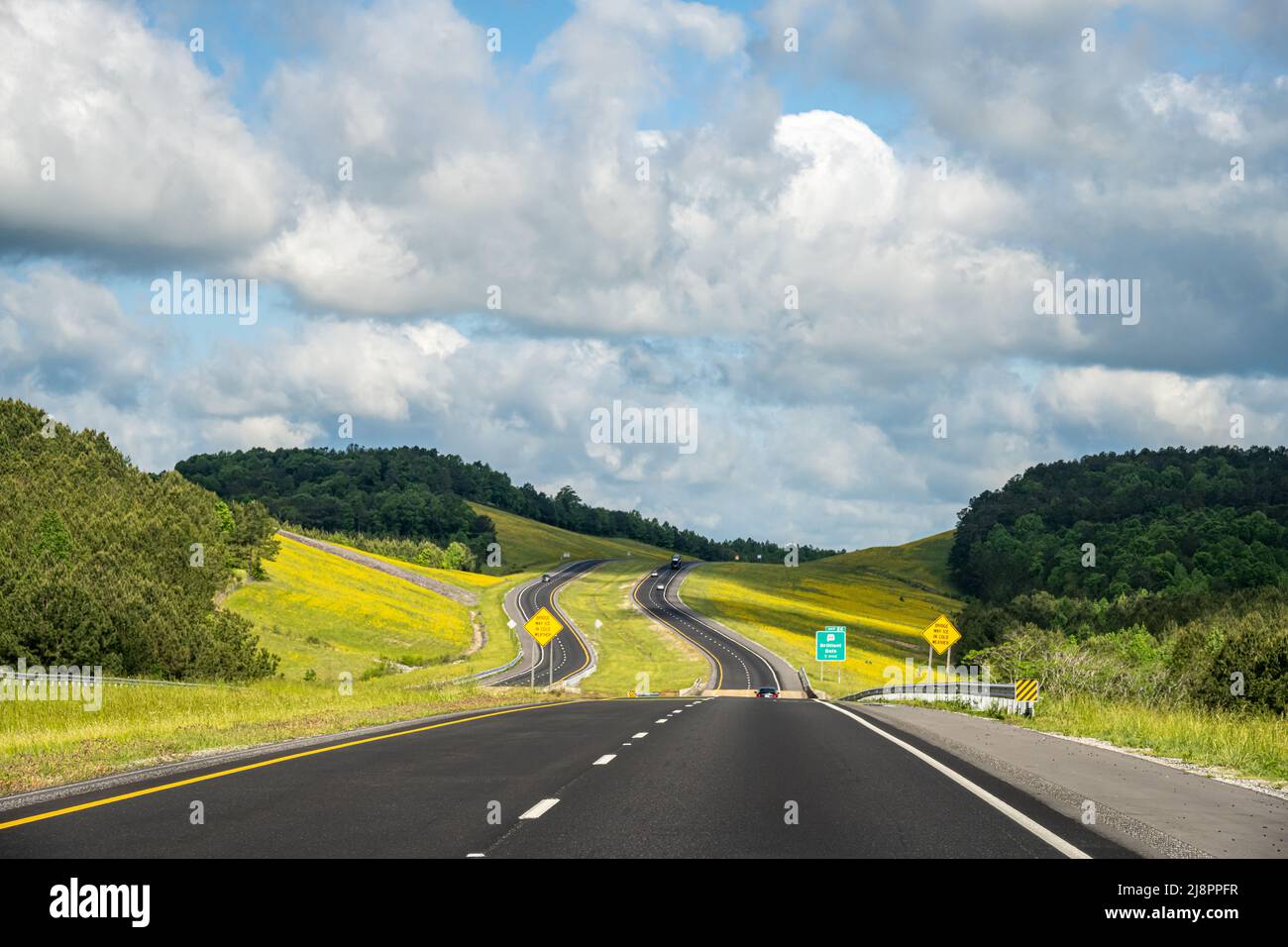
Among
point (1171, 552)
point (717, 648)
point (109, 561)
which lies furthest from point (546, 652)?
point (1171, 552)

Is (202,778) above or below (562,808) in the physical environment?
below

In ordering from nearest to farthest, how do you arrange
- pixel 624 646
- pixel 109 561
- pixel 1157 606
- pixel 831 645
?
pixel 109 561 → pixel 831 645 → pixel 624 646 → pixel 1157 606

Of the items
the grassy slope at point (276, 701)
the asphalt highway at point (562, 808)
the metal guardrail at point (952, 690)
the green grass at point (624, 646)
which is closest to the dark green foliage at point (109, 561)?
the grassy slope at point (276, 701)

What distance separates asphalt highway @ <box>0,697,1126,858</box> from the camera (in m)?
9.71

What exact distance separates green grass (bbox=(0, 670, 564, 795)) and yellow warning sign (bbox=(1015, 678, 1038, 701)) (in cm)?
1437

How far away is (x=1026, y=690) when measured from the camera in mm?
31594

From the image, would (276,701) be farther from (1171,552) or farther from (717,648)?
(1171,552)

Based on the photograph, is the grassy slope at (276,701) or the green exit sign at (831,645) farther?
the green exit sign at (831,645)

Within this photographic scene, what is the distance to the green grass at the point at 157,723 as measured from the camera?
1623 cm

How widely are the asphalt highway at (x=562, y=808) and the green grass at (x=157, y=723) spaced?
154 cm

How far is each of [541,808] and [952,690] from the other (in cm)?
3387

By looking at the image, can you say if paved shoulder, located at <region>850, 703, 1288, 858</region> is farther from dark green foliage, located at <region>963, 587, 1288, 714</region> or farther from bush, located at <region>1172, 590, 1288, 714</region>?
dark green foliage, located at <region>963, 587, 1288, 714</region>

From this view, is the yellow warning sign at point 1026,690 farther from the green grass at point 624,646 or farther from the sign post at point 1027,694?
the green grass at point 624,646
